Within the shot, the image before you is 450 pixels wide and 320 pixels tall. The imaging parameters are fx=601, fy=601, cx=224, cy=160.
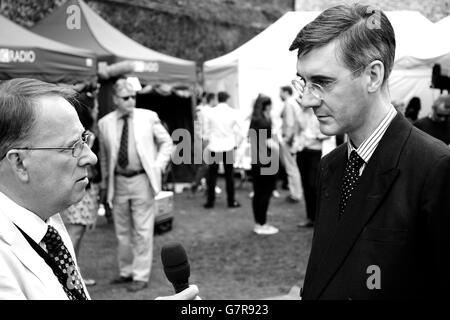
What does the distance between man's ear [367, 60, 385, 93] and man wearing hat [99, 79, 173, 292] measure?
388cm

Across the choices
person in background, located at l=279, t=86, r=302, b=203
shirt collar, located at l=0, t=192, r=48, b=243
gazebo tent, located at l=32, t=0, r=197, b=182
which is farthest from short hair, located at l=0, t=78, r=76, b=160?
gazebo tent, located at l=32, t=0, r=197, b=182

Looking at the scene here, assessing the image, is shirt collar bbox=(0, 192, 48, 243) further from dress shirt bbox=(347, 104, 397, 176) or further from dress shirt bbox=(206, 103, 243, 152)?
dress shirt bbox=(206, 103, 243, 152)

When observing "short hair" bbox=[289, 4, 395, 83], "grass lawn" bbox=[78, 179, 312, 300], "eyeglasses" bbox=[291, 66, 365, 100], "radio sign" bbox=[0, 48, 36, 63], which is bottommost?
"grass lawn" bbox=[78, 179, 312, 300]

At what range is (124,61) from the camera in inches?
379

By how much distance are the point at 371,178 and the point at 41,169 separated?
96cm

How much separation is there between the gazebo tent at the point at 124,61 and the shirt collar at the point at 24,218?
8057 mm

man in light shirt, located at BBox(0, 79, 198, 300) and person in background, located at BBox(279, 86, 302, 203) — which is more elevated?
man in light shirt, located at BBox(0, 79, 198, 300)

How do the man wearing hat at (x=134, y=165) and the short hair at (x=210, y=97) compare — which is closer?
the man wearing hat at (x=134, y=165)

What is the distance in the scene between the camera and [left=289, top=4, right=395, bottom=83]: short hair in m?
1.79

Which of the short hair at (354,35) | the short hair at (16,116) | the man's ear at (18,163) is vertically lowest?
the man's ear at (18,163)

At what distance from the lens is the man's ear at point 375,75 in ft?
5.90

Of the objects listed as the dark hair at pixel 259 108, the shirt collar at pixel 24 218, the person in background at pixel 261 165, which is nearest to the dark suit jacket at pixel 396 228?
the shirt collar at pixel 24 218

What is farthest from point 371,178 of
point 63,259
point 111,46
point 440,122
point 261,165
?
point 111,46

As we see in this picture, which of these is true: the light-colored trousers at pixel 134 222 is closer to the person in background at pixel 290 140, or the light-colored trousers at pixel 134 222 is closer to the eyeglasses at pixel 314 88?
the person in background at pixel 290 140
